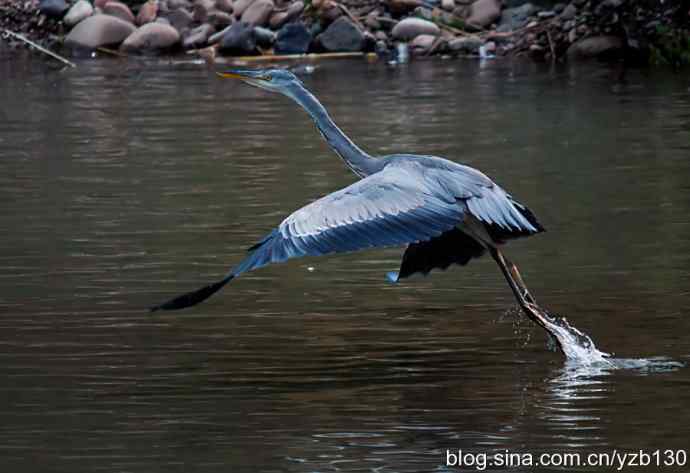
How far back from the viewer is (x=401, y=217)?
773 cm

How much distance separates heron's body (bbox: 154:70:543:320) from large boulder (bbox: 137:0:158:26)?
799 inches

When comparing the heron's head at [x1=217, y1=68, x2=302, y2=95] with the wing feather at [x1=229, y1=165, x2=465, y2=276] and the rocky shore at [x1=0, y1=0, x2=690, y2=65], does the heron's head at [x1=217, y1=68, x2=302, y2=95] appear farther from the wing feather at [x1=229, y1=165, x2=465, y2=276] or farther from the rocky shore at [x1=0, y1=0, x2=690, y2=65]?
the rocky shore at [x1=0, y1=0, x2=690, y2=65]

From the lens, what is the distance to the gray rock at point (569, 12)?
25375mm

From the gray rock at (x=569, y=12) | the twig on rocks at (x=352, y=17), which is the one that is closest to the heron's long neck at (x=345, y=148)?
the gray rock at (x=569, y=12)

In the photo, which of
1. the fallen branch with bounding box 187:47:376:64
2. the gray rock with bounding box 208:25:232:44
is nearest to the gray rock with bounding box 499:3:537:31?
the fallen branch with bounding box 187:47:376:64

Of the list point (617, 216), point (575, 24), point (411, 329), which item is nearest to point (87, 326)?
point (411, 329)

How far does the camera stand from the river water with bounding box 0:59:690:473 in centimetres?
692

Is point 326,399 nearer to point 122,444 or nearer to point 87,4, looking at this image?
point 122,444

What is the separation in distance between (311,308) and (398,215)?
1.87m

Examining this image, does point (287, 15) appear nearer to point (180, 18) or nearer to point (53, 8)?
point (180, 18)

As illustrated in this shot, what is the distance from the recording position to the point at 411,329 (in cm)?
895

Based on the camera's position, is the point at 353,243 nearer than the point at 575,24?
Yes

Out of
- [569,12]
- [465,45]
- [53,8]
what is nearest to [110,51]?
[53,8]

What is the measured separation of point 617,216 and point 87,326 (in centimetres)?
454
